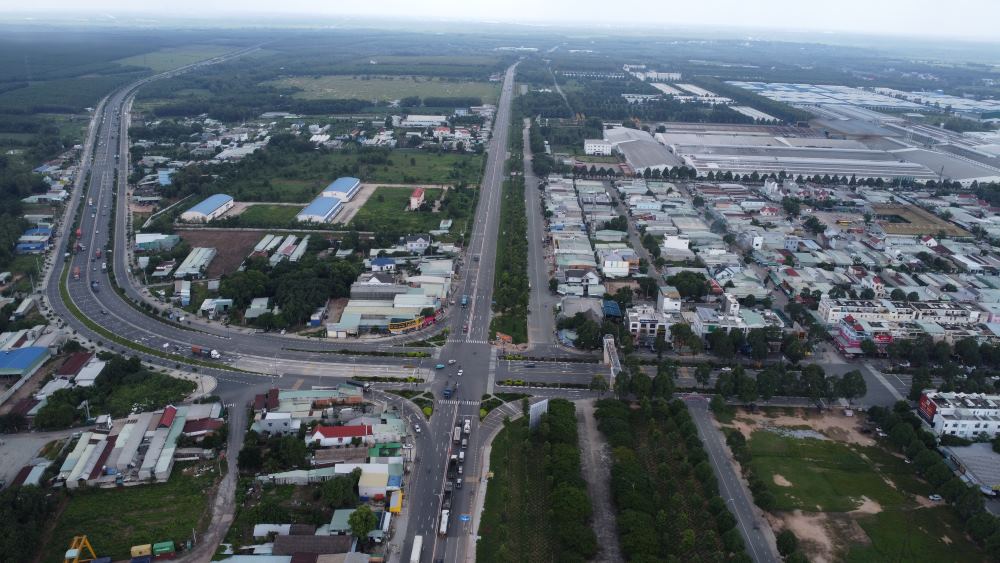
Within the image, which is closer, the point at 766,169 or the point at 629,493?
the point at 629,493

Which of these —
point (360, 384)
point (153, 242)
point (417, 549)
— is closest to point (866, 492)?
point (417, 549)

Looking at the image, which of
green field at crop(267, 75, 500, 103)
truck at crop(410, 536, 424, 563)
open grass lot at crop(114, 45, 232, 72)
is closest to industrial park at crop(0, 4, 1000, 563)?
truck at crop(410, 536, 424, 563)

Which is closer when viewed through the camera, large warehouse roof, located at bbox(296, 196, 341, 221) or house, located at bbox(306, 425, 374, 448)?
house, located at bbox(306, 425, 374, 448)

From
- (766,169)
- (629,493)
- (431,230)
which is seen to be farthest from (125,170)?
(766,169)

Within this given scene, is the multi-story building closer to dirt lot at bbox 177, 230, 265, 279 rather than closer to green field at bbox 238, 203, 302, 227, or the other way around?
dirt lot at bbox 177, 230, 265, 279

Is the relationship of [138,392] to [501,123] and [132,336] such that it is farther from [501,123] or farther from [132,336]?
[501,123]

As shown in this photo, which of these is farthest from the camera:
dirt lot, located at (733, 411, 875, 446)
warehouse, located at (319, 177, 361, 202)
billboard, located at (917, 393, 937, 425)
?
warehouse, located at (319, 177, 361, 202)
